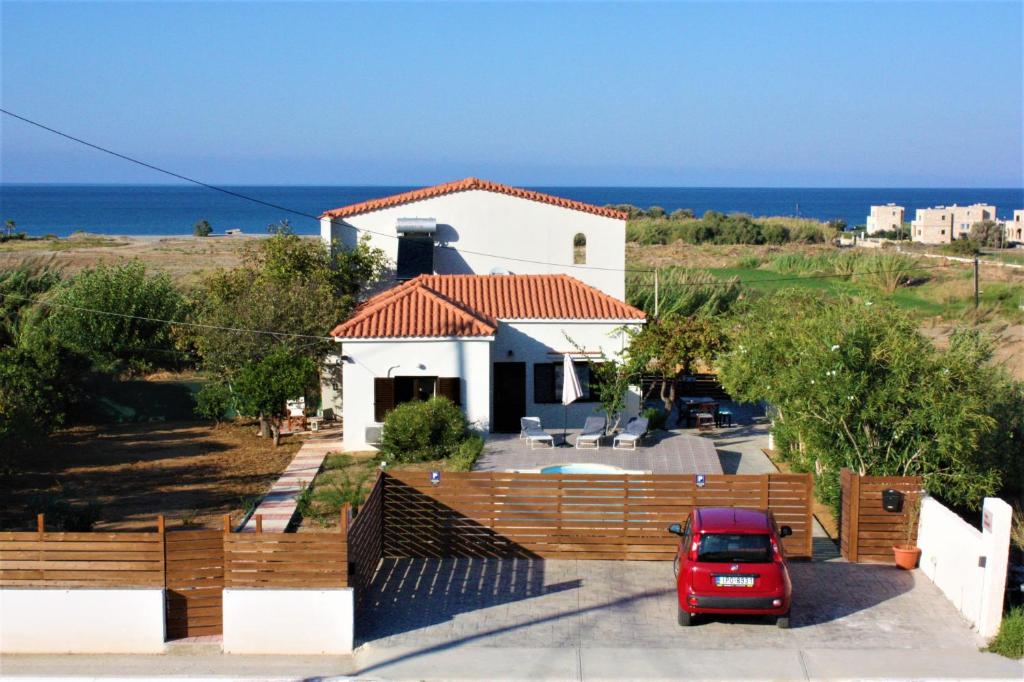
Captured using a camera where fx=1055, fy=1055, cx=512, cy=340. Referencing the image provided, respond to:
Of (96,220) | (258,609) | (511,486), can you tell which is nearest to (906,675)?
(511,486)

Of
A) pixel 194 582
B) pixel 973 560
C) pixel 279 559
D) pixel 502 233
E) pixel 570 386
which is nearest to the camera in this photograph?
pixel 279 559

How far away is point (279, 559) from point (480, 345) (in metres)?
12.5

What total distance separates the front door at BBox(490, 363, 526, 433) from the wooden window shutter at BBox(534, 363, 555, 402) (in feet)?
1.06

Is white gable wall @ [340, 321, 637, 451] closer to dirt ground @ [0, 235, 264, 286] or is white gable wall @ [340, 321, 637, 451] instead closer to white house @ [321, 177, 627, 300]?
white house @ [321, 177, 627, 300]

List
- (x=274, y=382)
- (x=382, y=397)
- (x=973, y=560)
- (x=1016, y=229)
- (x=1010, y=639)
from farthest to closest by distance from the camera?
(x=1016, y=229) → (x=382, y=397) → (x=274, y=382) → (x=973, y=560) → (x=1010, y=639)

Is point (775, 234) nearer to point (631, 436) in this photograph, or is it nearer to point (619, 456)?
point (631, 436)

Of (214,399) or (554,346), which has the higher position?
(554,346)

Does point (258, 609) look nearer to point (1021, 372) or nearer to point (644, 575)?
point (644, 575)

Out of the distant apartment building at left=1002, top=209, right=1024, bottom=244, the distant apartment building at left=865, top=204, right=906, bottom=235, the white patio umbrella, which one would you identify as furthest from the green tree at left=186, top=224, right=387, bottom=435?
the distant apartment building at left=865, top=204, right=906, bottom=235

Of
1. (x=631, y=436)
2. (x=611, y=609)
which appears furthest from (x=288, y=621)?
(x=631, y=436)

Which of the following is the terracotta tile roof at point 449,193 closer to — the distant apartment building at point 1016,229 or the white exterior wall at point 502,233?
the white exterior wall at point 502,233

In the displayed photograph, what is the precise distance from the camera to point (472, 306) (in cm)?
2678

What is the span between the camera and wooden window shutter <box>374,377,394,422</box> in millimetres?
24078

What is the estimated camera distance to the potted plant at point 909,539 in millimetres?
15109
